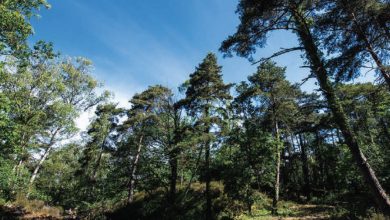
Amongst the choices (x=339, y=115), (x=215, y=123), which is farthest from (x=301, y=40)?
(x=215, y=123)

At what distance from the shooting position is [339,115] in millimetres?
7785

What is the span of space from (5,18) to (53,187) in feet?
115

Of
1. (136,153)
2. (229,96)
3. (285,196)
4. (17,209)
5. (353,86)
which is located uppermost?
(353,86)

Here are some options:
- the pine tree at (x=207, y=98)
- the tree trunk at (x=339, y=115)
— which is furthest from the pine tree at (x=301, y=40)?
the pine tree at (x=207, y=98)

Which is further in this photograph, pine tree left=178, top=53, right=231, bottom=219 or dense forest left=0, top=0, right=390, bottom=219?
pine tree left=178, top=53, right=231, bottom=219

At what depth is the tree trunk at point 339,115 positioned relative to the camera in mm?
7293

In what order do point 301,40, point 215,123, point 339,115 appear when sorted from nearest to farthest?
point 339,115
point 301,40
point 215,123

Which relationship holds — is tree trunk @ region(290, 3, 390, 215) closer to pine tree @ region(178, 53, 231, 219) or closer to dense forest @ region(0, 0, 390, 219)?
dense forest @ region(0, 0, 390, 219)

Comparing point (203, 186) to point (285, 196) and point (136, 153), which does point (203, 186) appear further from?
point (285, 196)

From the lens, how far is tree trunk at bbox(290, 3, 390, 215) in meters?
7.29

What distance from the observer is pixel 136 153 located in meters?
19.4

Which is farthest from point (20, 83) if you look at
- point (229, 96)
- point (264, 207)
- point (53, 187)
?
point (53, 187)

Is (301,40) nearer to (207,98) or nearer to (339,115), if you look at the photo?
(339,115)

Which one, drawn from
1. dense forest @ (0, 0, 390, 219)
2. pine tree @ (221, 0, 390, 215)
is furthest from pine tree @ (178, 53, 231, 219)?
pine tree @ (221, 0, 390, 215)
